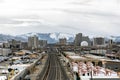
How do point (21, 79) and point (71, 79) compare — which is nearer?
point (21, 79)

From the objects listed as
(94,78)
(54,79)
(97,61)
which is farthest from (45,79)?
(97,61)

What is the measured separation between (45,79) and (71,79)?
425cm

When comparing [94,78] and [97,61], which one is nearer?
[94,78]

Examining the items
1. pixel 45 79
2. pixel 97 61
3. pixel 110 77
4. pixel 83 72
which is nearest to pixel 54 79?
pixel 45 79

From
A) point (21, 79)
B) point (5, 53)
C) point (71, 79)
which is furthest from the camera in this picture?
point (5, 53)

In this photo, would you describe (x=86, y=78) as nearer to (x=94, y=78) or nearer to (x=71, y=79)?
(x=94, y=78)

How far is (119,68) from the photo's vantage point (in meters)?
63.2

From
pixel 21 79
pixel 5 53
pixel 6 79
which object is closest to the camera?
pixel 6 79

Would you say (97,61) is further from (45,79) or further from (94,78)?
(94,78)

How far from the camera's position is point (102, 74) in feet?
141

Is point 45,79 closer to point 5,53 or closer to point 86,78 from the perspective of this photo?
point 86,78

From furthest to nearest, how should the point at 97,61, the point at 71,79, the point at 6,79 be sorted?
the point at 97,61 < the point at 71,79 < the point at 6,79

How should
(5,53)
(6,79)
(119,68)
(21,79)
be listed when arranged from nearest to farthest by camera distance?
(6,79) < (21,79) < (119,68) < (5,53)

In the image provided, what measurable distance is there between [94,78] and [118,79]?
282 centimetres
